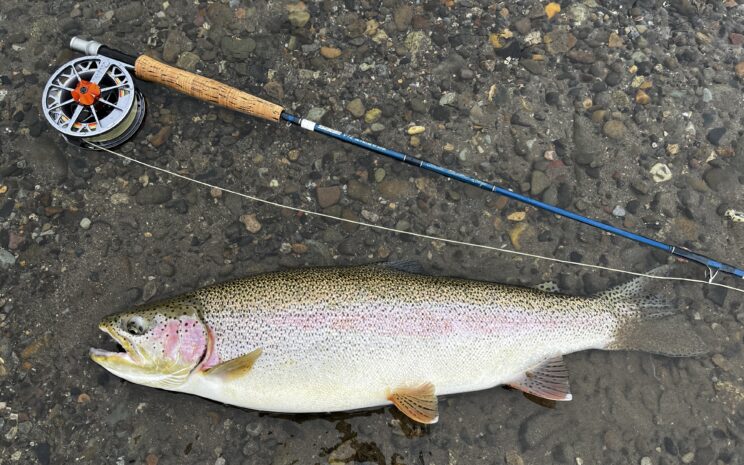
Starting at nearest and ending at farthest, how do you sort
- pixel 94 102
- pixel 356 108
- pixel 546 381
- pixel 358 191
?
pixel 546 381 → pixel 94 102 → pixel 358 191 → pixel 356 108

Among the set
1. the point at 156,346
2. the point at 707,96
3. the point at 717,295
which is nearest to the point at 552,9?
the point at 707,96

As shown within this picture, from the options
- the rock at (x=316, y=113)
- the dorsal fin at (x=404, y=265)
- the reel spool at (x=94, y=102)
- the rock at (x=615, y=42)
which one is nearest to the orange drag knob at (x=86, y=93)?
the reel spool at (x=94, y=102)

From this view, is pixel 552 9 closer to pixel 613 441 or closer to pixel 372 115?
pixel 372 115

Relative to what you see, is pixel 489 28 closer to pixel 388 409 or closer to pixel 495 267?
pixel 495 267

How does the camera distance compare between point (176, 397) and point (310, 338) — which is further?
point (176, 397)

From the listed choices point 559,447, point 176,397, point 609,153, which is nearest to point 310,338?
point 176,397

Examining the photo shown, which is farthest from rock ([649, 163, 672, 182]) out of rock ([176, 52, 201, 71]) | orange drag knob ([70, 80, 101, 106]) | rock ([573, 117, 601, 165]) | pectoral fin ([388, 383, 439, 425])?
orange drag knob ([70, 80, 101, 106])
